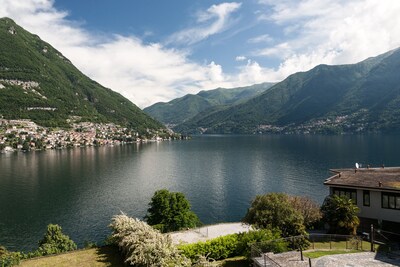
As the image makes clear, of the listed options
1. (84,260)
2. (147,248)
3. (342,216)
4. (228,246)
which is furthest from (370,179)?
(84,260)

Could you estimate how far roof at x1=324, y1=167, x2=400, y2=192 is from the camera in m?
34.0

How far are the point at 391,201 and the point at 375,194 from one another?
168 cm

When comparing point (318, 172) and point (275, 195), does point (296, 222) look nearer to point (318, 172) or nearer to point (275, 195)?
point (275, 195)

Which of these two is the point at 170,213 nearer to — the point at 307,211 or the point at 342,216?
the point at 307,211

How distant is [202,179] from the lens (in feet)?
373

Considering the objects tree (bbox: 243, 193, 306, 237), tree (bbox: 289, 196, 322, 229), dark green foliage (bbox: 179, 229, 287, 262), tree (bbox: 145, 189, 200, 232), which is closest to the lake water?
tree (bbox: 145, 189, 200, 232)

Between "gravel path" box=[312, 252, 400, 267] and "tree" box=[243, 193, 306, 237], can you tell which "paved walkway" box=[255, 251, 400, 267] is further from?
"tree" box=[243, 193, 306, 237]

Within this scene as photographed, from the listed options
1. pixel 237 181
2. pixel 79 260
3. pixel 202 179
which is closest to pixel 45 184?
pixel 202 179

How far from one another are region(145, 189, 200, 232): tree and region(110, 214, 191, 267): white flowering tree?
873 inches

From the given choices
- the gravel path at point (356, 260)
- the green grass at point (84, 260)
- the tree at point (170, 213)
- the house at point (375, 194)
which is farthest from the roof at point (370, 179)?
the green grass at point (84, 260)

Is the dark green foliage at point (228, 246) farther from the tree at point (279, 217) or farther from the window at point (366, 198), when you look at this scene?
the window at point (366, 198)

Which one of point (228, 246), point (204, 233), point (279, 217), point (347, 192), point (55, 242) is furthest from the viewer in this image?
point (55, 242)

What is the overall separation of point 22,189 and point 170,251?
301 ft

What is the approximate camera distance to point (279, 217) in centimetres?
3067
